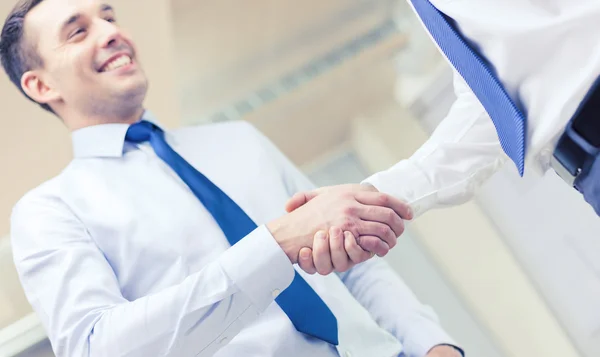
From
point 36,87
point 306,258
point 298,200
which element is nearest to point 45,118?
point 36,87

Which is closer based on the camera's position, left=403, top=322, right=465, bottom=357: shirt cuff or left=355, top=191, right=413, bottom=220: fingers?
left=355, top=191, right=413, bottom=220: fingers

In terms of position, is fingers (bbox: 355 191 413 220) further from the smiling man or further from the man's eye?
the man's eye

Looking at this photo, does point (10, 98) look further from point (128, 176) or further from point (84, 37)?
point (128, 176)

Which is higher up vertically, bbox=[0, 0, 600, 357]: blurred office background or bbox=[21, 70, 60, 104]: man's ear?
bbox=[21, 70, 60, 104]: man's ear

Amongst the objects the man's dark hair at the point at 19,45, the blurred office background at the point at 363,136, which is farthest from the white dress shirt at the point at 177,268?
the blurred office background at the point at 363,136

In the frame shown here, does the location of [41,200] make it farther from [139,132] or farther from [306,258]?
[306,258]

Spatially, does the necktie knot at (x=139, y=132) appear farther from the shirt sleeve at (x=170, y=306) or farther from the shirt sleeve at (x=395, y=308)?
the shirt sleeve at (x=395, y=308)

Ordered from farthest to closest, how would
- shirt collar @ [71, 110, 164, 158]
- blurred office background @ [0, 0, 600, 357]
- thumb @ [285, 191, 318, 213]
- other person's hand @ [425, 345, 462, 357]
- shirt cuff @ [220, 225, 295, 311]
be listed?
blurred office background @ [0, 0, 600, 357], shirt collar @ [71, 110, 164, 158], other person's hand @ [425, 345, 462, 357], thumb @ [285, 191, 318, 213], shirt cuff @ [220, 225, 295, 311]

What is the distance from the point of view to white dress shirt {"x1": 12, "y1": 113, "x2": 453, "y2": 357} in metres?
1.18

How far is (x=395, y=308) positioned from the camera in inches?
59.5

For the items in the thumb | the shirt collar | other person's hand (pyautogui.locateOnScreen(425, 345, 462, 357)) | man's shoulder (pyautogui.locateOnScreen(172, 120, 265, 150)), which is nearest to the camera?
the thumb

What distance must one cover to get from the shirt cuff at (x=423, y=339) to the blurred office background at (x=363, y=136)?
48cm

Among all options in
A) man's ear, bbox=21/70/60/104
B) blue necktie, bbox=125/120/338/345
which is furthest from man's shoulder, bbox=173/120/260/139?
man's ear, bbox=21/70/60/104

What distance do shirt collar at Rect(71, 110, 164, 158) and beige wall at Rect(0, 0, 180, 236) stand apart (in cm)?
33
